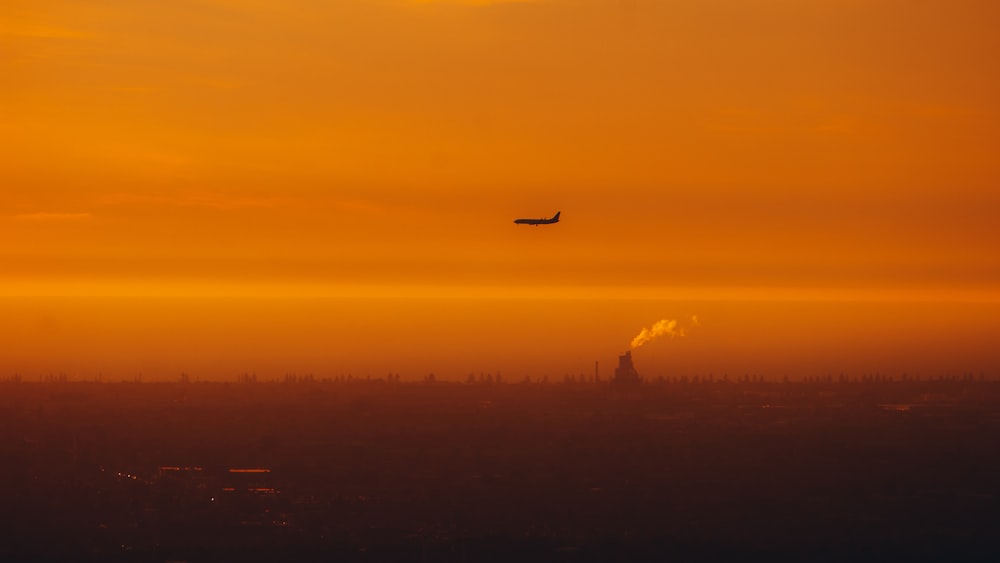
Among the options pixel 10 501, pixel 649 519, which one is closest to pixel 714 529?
pixel 649 519

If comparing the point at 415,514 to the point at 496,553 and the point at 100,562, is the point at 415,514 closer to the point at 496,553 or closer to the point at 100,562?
the point at 496,553

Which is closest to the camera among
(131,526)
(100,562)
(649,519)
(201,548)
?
(100,562)

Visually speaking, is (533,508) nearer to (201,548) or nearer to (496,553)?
(496,553)

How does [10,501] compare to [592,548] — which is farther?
[10,501]

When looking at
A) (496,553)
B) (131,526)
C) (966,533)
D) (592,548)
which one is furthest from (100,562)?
(966,533)

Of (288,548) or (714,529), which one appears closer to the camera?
(288,548)

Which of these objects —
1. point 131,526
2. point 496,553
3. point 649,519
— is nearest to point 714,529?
point 649,519

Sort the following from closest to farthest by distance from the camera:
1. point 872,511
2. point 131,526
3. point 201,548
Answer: point 201,548, point 131,526, point 872,511

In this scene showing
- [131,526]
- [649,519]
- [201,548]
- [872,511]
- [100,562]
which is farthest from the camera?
[872,511]
